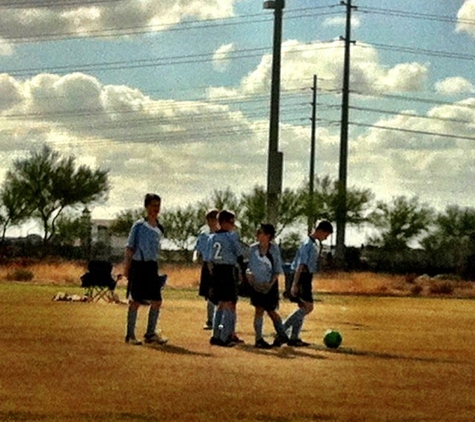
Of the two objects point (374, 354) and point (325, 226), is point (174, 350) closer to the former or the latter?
point (325, 226)

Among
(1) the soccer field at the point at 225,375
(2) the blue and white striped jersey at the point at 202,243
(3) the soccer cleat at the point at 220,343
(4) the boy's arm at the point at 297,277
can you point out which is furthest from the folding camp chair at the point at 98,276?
(4) the boy's arm at the point at 297,277

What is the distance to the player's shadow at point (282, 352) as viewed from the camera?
17.5 m

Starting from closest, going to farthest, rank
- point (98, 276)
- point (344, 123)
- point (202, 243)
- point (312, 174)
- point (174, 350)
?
point (174, 350) < point (202, 243) < point (98, 276) < point (344, 123) < point (312, 174)

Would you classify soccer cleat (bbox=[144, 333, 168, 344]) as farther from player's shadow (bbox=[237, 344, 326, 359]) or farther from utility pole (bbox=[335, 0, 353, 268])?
utility pole (bbox=[335, 0, 353, 268])

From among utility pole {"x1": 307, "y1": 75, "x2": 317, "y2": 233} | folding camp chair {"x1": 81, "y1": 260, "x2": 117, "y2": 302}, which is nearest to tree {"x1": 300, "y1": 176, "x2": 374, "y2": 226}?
utility pole {"x1": 307, "y1": 75, "x2": 317, "y2": 233}

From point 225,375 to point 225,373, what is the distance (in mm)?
219

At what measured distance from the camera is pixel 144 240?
18562 mm

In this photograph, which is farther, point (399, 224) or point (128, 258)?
point (399, 224)

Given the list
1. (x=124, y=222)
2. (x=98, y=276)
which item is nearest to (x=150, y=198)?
(x=98, y=276)

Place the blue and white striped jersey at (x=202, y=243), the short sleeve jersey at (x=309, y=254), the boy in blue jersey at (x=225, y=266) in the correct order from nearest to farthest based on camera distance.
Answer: the boy in blue jersey at (x=225, y=266), the short sleeve jersey at (x=309, y=254), the blue and white striped jersey at (x=202, y=243)

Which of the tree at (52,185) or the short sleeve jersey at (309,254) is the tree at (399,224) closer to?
the tree at (52,185)

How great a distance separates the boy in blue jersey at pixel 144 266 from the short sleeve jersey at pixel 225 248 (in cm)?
79

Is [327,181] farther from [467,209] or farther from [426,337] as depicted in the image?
[426,337]

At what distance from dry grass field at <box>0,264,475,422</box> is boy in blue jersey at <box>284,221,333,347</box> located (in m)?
0.47
